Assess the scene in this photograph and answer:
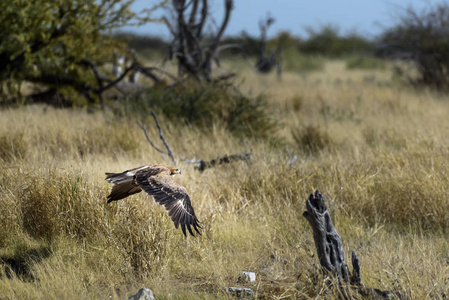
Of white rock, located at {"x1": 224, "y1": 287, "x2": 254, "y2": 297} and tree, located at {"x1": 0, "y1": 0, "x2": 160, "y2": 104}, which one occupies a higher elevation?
tree, located at {"x1": 0, "y1": 0, "x2": 160, "y2": 104}

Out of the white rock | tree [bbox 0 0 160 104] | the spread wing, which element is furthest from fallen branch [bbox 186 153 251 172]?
tree [bbox 0 0 160 104]

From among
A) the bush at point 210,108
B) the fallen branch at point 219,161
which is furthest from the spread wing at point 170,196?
the bush at point 210,108

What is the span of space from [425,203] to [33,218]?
3.81 m

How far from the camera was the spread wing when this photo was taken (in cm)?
353

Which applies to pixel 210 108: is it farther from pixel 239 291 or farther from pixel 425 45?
pixel 425 45

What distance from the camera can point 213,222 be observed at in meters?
4.77

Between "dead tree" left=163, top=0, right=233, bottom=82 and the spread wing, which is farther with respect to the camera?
"dead tree" left=163, top=0, right=233, bottom=82

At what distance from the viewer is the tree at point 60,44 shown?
361 inches

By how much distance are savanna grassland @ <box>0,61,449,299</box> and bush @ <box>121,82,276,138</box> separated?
1229 mm

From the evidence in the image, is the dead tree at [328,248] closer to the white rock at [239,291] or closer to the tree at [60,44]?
the white rock at [239,291]

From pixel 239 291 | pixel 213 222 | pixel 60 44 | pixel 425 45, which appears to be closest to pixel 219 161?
pixel 213 222

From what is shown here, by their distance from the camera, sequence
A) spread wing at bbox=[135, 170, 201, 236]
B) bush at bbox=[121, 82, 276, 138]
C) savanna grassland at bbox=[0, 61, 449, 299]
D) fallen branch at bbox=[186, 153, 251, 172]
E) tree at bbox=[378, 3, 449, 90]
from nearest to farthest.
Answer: spread wing at bbox=[135, 170, 201, 236]
savanna grassland at bbox=[0, 61, 449, 299]
fallen branch at bbox=[186, 153, 251, 172]
bush at bbox=[121, 82, 276, 138]
tree at bbox=[378, 3, 449, 90]

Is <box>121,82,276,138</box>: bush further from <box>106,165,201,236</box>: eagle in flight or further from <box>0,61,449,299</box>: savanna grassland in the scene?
<box>106,165,201,236</box>: eagle in flight

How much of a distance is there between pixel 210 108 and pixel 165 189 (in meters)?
4.92
